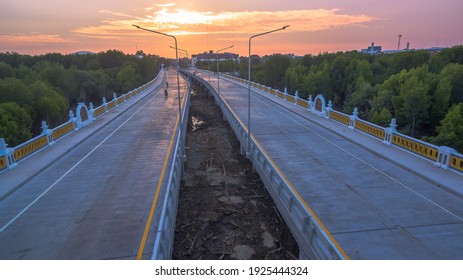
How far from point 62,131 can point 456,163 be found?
1001 inches

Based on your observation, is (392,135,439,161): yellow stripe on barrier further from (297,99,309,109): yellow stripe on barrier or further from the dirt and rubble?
(297,99,309,109): yellow stripe on barrier

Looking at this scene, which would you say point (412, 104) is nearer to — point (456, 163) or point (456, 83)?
point (456, 83)

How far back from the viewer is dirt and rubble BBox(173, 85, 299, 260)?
1236 cm

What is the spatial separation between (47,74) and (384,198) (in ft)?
266

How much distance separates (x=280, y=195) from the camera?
12.6m

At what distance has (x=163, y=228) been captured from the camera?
9.36 meters

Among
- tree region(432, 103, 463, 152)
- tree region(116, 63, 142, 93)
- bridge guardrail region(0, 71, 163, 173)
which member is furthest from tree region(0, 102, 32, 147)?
tree region(116, 63, 142, 93)

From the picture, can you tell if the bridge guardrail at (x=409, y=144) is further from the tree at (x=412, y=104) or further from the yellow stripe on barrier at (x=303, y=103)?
the tree at (x=412, y=104)

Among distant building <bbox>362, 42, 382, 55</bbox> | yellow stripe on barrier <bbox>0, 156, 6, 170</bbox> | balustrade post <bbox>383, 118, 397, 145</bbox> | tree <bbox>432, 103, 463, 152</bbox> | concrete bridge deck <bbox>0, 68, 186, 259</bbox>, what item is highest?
distant building <bbox>362, 42, 382, 55</bbox>

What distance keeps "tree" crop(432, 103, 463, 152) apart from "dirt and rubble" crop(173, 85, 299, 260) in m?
25.6

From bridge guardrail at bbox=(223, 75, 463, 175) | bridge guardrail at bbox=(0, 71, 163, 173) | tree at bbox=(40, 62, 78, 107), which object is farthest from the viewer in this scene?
tree at bbox=(40, 62, 78, 107)

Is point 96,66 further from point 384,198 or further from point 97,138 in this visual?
point 384,198

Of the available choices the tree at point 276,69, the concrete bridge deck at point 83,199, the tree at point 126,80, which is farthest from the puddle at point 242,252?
the tree at point 276,69
